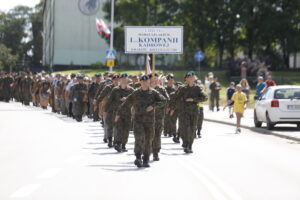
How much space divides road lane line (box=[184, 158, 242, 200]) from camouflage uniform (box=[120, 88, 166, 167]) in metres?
0.95

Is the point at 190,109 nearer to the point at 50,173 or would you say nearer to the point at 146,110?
the point at 146,110

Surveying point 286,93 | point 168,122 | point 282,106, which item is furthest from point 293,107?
point 168,122

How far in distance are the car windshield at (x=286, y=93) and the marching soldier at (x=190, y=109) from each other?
844cm

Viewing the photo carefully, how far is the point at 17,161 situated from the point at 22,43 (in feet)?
409

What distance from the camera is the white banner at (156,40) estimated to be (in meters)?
30.5

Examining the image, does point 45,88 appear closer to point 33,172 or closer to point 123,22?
point 33,172

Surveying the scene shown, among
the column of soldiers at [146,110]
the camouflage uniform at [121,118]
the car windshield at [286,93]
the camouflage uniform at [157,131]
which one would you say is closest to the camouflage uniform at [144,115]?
the column of soldiers at [146,110]

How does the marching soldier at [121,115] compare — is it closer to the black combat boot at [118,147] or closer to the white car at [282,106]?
the black combat boot at [118,147]

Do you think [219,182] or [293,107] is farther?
[293,107]

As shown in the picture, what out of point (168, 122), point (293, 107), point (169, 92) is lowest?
point (168, 122)

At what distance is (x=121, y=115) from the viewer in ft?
50.5

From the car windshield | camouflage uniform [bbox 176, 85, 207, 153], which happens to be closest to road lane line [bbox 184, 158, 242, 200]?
camouflage uniform [bbox 176, 85, 207, 153]

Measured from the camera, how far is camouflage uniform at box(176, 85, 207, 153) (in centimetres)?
1591

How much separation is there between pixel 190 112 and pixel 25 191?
22.7 ft
